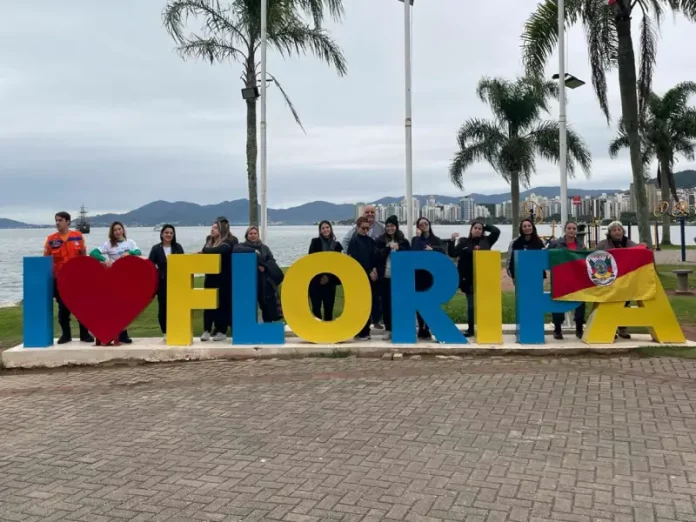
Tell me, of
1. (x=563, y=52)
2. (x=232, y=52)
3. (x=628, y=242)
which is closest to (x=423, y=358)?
(x=628, y=242)

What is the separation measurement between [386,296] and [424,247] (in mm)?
946

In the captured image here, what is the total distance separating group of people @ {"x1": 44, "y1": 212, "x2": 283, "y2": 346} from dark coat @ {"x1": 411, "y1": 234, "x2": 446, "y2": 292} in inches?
83.8

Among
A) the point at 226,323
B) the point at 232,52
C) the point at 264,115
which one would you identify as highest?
the point at 232,52

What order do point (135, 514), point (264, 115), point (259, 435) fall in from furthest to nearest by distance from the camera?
point (264, 115) → point (259, 435) → point (135, 514)

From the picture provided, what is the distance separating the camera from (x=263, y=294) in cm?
964

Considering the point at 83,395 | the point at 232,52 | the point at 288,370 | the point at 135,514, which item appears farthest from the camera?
the point at 232,52

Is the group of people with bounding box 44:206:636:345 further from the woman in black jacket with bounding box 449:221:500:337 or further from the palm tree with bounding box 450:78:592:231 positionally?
the palm tree with bounding box 450:78:592:231

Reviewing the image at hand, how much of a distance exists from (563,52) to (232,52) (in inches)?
291

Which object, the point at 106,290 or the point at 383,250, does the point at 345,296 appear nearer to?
the point at 383,250

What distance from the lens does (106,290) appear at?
893cm

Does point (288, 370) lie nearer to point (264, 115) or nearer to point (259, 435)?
point (259, 435)

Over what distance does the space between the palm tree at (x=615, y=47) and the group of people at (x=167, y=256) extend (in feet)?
27.8

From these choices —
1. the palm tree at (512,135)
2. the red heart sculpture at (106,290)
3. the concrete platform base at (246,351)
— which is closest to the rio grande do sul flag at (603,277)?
the concrete platform base at (246,351)

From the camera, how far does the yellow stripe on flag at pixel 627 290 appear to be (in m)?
8.93
